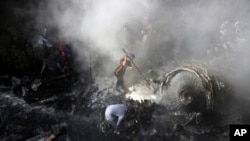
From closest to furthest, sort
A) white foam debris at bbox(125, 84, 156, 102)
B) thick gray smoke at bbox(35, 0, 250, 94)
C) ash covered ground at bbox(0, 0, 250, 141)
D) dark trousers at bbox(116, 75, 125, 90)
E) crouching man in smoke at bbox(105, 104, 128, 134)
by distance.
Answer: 1. crouching man in smoke at bbox(105, 104, 128, 134)
2. ash covered ground at bbox(0, 0, 250, 141)
3. white foam debris at bbox(125, 84, 156, 102)
4. dark trousers at bbox(116, 75, 125, 90)
5. thick gray smoke at bbox(35, 0, 250, 94)

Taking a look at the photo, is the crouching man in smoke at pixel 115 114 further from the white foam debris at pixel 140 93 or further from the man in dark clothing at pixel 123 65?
the man in dark clothing at pixel 123 65

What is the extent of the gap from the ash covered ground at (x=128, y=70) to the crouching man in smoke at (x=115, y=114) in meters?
0.30

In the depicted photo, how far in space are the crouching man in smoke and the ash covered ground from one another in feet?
0.98

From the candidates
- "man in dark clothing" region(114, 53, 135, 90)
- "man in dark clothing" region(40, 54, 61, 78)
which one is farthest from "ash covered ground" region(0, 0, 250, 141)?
"man in dark clothing" region(114, 53, 135, 90)

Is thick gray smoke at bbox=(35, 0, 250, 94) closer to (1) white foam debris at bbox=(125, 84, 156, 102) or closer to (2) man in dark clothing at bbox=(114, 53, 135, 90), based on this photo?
(2) man in dark clothing at bbox=(114, 53, 135, 90)

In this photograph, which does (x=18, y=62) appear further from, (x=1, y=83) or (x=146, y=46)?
(x=146, y=46)

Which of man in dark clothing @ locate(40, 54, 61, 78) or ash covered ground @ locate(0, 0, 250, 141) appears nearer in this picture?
ash covered ground @ locate(0, 0, 250, 141)

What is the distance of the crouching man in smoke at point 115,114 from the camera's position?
876cm

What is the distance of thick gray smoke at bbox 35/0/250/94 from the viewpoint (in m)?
12.9

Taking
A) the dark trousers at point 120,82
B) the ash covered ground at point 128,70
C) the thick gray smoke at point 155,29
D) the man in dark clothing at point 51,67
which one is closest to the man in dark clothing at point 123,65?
the dark trousers at point 120,82

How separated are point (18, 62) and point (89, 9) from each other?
3.98 metres

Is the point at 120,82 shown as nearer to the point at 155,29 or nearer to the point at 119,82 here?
the point at 119,82

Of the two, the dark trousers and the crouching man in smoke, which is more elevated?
the dark trousers

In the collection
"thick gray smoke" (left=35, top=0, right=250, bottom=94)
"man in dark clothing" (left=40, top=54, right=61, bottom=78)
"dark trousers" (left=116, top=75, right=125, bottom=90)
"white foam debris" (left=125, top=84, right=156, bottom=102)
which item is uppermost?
"thick gray smoke" (left=35, top=0, right=250, bottom=94)
